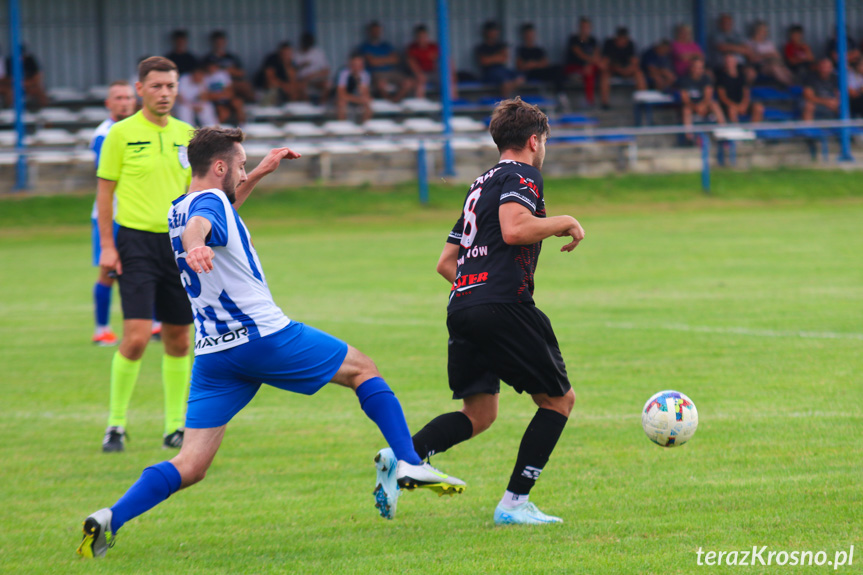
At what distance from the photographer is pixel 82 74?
28.0 m

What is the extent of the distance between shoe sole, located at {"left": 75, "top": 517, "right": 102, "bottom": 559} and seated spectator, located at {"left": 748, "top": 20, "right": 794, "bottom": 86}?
26390 millimetres

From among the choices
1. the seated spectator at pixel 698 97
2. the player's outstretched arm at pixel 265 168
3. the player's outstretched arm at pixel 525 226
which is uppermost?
the seated spectator at pixel 698 97

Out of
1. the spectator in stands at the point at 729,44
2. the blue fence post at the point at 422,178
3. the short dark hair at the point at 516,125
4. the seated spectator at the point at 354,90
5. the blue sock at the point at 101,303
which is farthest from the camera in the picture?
Answer: the spectator in stands at the point at 729,44

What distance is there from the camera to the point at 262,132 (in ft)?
Result: 75.1

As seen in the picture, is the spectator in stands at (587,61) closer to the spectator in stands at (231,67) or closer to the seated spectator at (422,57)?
the seated spectator at (422,57)

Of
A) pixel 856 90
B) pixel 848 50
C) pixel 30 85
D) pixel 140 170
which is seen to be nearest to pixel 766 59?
pixel 856 90

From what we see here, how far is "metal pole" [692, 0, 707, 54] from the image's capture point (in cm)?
3047

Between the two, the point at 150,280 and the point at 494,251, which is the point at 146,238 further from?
the point at 494,251

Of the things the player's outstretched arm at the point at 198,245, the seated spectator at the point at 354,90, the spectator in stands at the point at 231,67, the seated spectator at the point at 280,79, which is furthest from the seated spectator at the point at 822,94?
the player's outstretched arm at the point at 198,245

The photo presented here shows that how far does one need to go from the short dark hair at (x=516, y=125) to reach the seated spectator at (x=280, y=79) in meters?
21.8

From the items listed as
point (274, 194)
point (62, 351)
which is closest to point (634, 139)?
point (274, 194)

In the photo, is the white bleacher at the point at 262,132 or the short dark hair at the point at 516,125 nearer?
the short dark hair at the point at 516,125

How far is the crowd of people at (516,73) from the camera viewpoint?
24.6 meters

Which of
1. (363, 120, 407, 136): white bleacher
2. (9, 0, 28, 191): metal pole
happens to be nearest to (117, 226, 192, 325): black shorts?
(9, 0, 28, 191): metal pole
